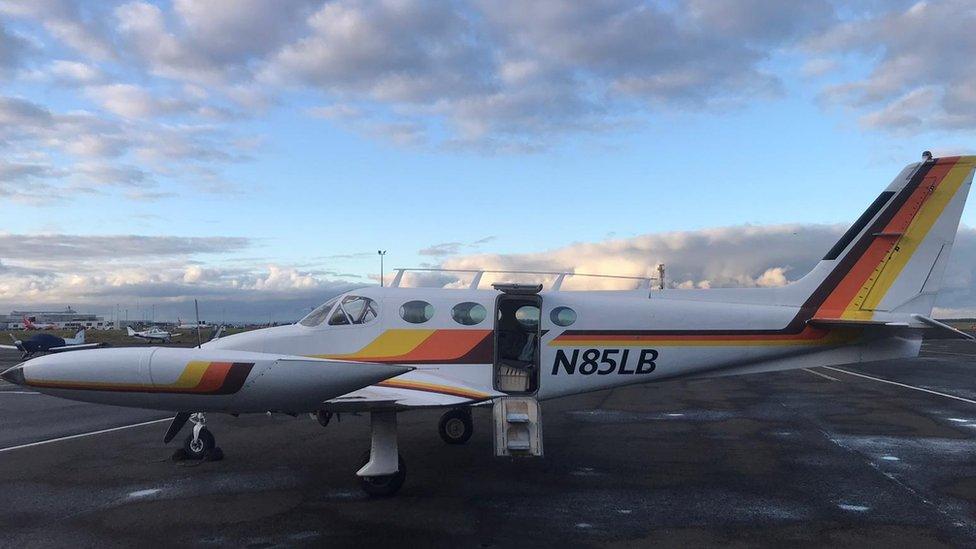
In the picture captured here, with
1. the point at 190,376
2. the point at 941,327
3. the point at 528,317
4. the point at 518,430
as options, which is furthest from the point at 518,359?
the point at 941,327

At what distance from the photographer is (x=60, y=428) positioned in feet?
46.7

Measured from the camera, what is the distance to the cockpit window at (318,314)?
1020cm

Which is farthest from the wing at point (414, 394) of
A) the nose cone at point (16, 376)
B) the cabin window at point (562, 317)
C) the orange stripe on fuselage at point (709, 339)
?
the nose cone at point (16, 376)

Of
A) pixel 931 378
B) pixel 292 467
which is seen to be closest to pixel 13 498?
pixel 292 467

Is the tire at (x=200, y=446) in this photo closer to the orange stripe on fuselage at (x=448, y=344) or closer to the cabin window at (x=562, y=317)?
the orange stripe on fuselage at (x=448, y=344)

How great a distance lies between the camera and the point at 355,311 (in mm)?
10156

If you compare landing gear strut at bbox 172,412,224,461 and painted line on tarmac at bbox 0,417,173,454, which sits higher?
landing gear strut at bbox 172,412,224,461

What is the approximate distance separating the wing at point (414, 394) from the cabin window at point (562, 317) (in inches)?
61.2

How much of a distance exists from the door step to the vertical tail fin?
548 cm

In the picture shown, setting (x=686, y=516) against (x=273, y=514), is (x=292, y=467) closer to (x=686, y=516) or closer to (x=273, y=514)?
(x=273, y=514)

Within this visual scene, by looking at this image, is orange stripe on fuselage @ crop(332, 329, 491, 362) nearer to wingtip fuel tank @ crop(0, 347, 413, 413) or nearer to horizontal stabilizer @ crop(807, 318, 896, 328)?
wingtip fuel tank @ crop(0, 347, 413, 413)

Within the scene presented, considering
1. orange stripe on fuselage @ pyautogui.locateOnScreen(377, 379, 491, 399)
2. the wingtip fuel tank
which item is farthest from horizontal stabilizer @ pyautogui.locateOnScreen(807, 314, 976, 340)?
the wingtip fuel tank

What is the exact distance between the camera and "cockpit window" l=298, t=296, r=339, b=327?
402 inches

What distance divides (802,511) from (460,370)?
5.18 metres
